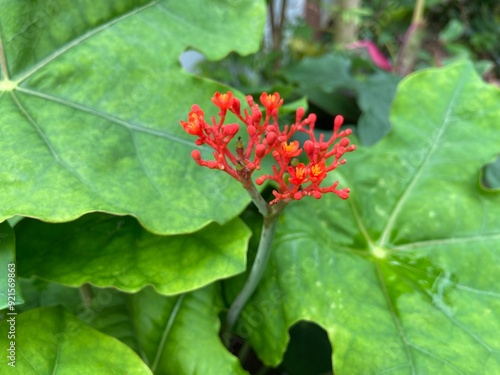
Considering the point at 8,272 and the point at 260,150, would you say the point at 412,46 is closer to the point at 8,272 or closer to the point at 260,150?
the point at 260,150

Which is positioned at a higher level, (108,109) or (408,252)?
(108,109)

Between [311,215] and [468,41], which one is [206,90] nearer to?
[311,215]

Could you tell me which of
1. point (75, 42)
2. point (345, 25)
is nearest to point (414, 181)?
point (75, 42)

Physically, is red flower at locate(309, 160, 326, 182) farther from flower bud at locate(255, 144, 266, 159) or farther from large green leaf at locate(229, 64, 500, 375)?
large green leaf at locate(229, 64, 500, 375)

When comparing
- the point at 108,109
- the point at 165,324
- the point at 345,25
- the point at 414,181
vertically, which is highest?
the point at 108,109

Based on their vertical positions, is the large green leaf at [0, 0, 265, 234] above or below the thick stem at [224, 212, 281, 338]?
above

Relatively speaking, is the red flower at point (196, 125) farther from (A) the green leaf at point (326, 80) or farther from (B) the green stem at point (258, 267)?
(A) the green leaf at point (326, 80)

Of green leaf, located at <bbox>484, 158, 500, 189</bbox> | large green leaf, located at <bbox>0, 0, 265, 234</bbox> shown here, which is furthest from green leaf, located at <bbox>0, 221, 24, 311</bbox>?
green leaf, located at <bbox>484, 158, 500, 189</bbox>
